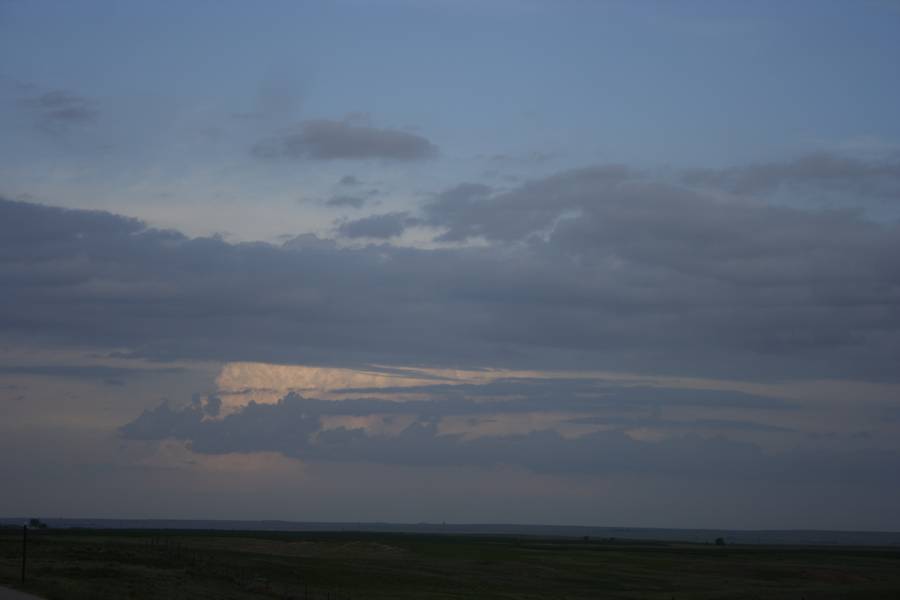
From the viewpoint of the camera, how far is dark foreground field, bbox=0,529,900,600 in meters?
55.2

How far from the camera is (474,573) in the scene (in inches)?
3723

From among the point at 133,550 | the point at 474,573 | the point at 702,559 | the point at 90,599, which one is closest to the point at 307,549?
the point at 474,573

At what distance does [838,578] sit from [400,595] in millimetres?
58547

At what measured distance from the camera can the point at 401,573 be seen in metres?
88.4

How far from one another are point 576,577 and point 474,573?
1063cm

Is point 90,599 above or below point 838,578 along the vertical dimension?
above

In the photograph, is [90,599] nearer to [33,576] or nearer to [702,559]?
[33,576]

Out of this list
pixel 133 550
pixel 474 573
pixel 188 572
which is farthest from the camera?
pixel 474 573

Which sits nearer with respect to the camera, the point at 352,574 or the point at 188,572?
the point at 188,572

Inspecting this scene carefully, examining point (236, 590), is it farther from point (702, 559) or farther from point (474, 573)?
point (702, 559)

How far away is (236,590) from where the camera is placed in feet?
189

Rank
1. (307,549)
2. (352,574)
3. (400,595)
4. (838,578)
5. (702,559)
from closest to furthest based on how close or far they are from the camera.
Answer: (400,595) → (352,574) → (838,578) → (307,549) → (702,559)

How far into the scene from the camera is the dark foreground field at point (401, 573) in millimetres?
55250

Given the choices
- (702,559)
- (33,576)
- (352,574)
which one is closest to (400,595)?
(352,574)
